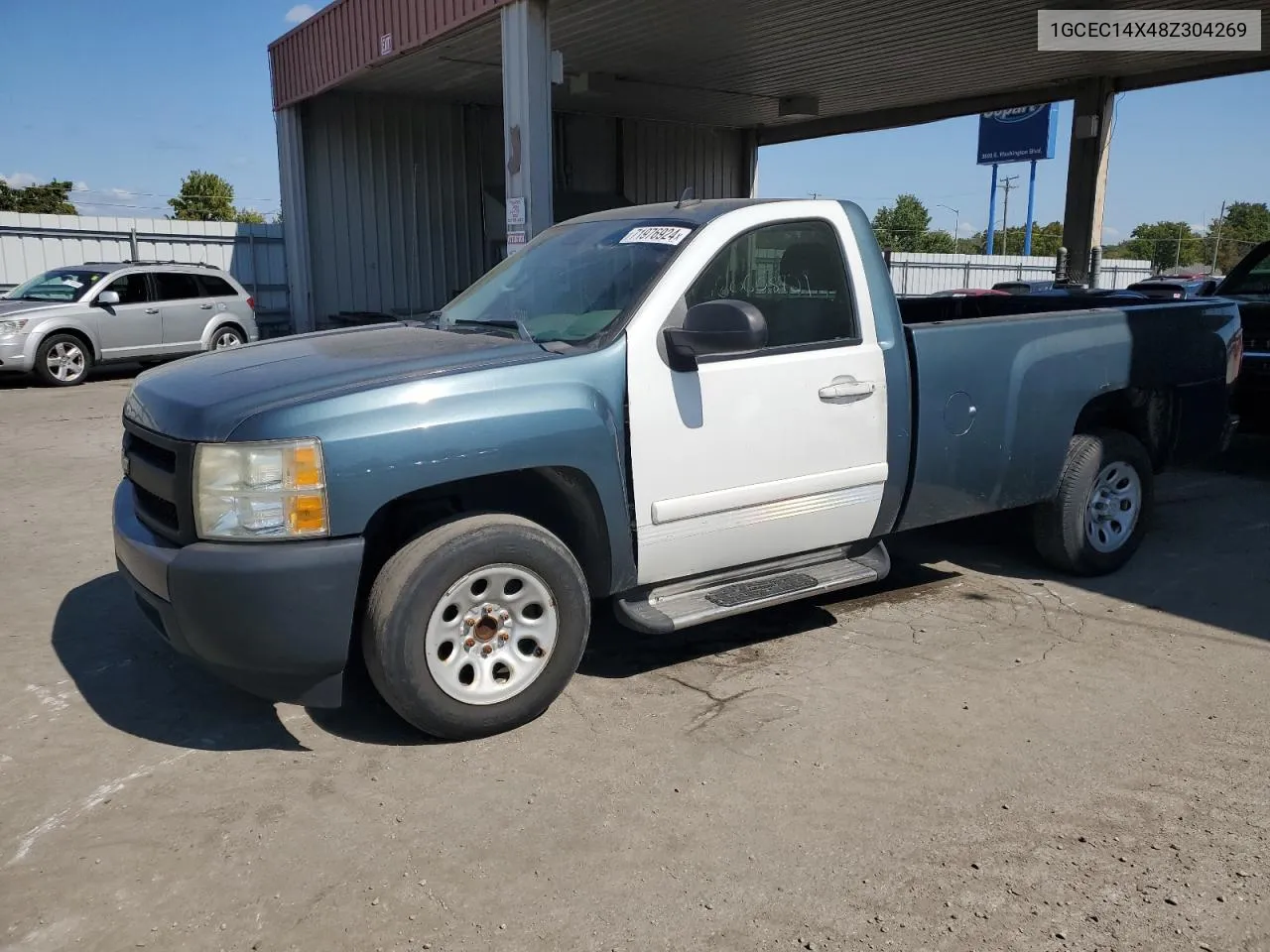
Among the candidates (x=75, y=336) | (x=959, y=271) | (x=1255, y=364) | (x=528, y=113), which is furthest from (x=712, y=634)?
(x=959, y=271)

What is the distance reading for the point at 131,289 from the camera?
15.0m

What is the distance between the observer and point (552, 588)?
12.1 ft

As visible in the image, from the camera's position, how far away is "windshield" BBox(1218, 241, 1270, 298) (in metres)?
8.85

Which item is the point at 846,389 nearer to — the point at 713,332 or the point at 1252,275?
the point at 713,332

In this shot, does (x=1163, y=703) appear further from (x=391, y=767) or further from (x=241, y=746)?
(x=241, y=746)

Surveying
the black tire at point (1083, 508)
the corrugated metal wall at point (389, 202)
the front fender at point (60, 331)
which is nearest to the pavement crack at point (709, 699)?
the black tire at point (1083, 508)

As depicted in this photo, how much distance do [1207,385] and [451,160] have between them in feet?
57.8

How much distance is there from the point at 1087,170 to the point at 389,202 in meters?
12.7

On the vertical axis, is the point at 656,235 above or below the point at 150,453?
above

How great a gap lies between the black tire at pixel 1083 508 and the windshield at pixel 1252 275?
14.2ft

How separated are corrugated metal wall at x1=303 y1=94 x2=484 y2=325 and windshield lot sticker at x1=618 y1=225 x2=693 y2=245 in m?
15.4

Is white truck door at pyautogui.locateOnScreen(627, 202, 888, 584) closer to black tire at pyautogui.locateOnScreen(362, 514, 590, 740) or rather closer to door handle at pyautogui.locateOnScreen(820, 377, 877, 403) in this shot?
door handle at pyautogui.locateOnScreen(820, 377, 877, 403)

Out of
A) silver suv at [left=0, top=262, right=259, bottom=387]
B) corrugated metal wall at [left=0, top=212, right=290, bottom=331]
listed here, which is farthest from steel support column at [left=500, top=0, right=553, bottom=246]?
corrugated metal wall at [left=0, top=212, right=290, bottom=331]

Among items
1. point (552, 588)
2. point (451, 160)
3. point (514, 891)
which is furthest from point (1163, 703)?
point (451, 160)
